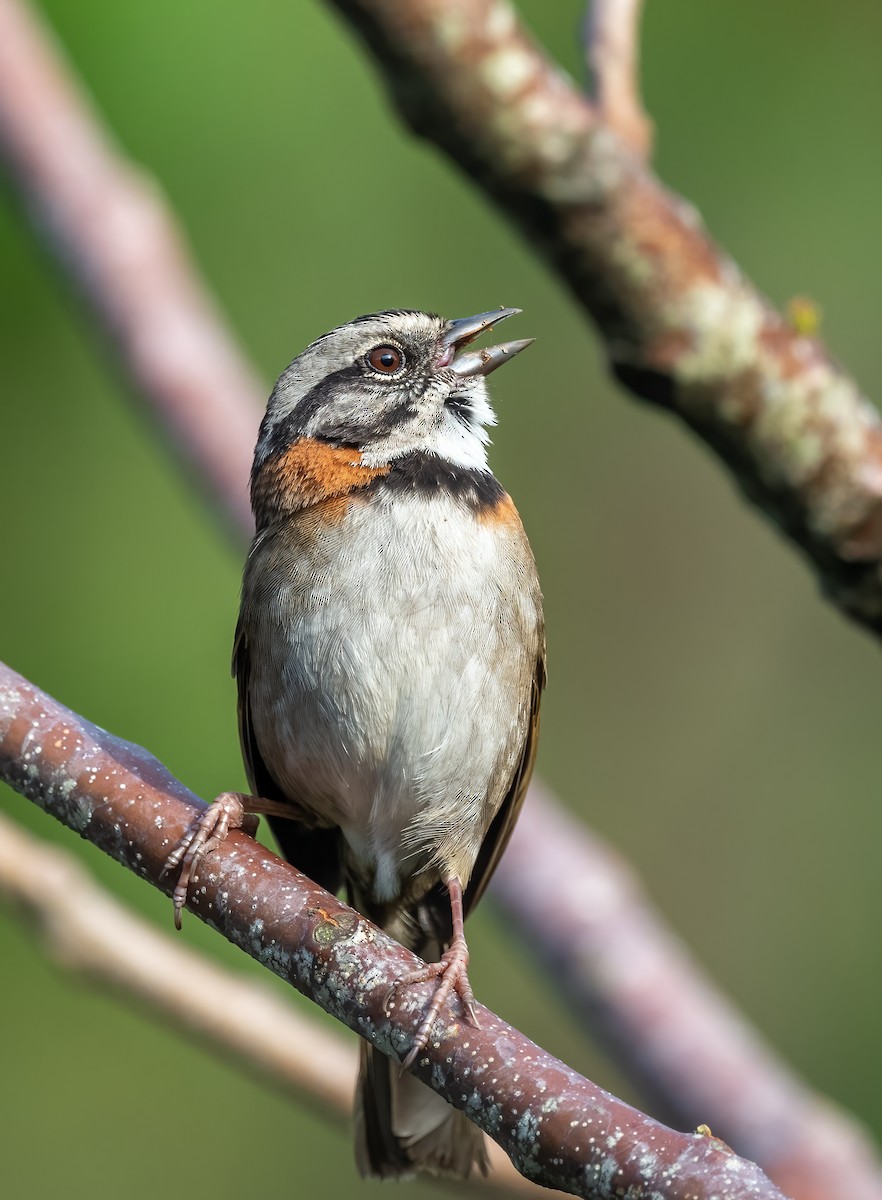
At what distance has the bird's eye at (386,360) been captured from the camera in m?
4.58

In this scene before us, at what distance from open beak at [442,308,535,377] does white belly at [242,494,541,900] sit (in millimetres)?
531

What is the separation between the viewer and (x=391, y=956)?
303cm

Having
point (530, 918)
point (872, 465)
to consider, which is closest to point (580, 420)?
point (530, 918)

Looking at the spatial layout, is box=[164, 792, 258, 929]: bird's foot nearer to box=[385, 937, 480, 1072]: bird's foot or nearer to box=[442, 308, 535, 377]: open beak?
box=[385, 937, 480, 1072]: bird's foot

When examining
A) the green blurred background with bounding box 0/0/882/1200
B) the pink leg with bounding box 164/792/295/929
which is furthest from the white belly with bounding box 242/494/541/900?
the green blurred background with bounding box 0/0/882/1200

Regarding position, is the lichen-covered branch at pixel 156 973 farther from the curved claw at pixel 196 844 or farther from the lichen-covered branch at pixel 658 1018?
the curved claw at pixel 196 844

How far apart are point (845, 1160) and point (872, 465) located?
8.11 ft

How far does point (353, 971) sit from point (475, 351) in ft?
6.96

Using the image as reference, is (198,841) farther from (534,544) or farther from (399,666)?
(534,544)

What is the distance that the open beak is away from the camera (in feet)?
14.6

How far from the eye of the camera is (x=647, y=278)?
2895mm

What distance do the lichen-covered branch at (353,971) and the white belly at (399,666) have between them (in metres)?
0.74

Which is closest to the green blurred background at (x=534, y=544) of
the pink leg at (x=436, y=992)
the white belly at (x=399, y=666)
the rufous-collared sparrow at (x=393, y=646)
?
the rufous-collared sparrow at (x=393, y=646)

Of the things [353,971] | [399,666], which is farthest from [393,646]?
[353,971]
